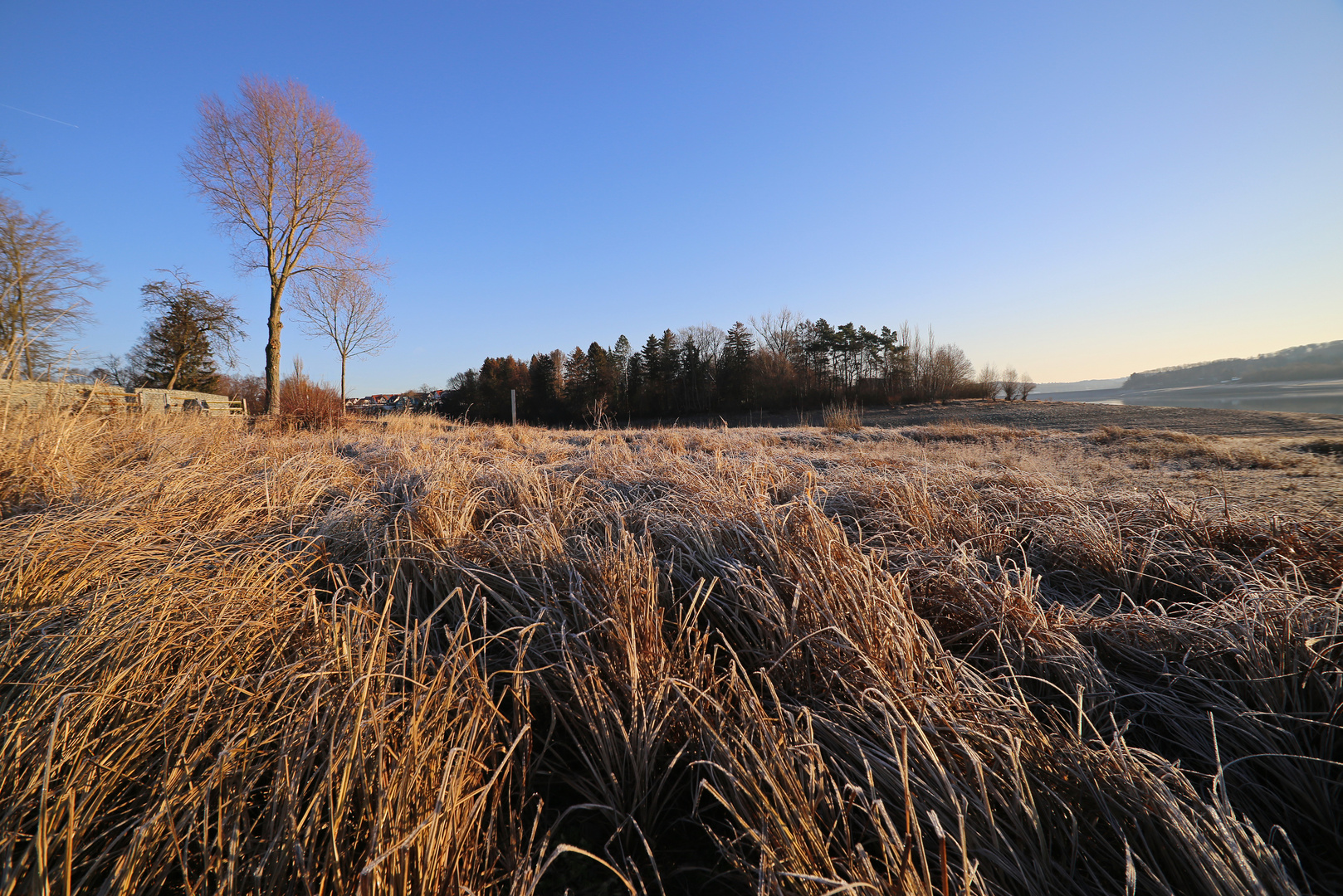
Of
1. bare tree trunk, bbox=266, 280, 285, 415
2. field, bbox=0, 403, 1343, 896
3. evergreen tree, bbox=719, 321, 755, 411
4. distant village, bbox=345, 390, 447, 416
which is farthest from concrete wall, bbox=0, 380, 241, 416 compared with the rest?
evergreen tree, bbox=719, 321, 755, 411

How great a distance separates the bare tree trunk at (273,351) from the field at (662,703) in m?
11.5

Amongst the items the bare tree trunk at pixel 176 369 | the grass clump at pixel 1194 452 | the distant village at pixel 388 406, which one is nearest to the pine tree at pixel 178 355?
the bare tree trunk at pixel 176 369

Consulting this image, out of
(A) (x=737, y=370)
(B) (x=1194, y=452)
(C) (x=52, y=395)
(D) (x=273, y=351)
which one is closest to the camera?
(C) (x=52, y=395)

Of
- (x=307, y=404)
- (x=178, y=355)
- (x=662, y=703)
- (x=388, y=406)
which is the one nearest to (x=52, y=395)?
(x=662, y=703)

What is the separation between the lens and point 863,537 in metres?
2.37

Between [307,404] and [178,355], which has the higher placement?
[178,355]

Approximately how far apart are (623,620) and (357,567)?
125 cm

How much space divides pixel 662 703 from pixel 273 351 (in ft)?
50.2

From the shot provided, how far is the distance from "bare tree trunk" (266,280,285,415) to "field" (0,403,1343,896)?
11.5 meters

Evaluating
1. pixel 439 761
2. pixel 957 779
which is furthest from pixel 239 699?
pixel 957 779

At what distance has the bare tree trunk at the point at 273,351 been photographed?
11948mm

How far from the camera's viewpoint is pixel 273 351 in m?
12.3

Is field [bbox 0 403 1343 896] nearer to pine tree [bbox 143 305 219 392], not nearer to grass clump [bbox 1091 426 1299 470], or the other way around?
grass clump [bbox 1091 426 1299 470]

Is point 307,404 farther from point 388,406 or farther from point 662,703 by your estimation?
point 662,703
